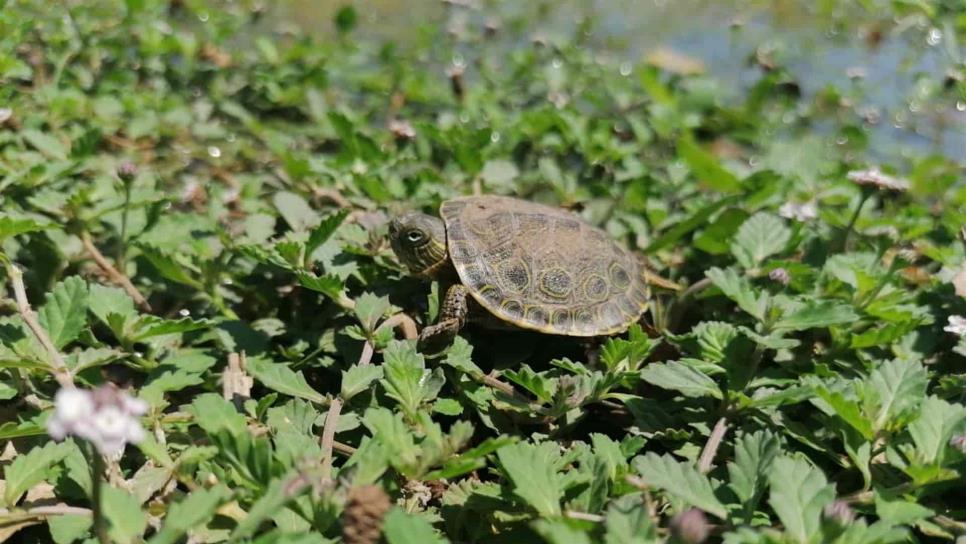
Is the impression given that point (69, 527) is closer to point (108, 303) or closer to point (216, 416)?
point (216, 416)

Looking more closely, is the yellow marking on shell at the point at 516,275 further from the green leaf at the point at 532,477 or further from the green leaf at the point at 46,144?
the green leaf at the point at 46,144

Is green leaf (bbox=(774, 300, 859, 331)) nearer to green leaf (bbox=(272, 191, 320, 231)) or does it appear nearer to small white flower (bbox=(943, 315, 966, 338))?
small white flower (bbox=(943, 315, 966, 338))

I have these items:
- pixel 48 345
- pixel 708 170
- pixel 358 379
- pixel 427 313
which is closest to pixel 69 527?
pixel 48 345

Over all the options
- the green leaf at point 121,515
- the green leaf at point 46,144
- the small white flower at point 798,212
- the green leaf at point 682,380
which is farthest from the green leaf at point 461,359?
the green leaf at point 46,144

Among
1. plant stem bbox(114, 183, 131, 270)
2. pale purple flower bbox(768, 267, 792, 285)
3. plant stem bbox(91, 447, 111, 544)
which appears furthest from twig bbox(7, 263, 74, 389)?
pale purple flower bbox(768, 267, 792, 285)

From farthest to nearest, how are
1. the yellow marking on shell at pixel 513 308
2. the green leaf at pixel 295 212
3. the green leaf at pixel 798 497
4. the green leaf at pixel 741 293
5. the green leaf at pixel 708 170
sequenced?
the green leaf at pixel 708 170 → the green leaf at pixel 295 212 → the yellow marking on shell at pixel 513 308 → the green leaf at pixel 741 293 → the green leaf at pixel 798 497

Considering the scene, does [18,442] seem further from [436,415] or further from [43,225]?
[436,415]
